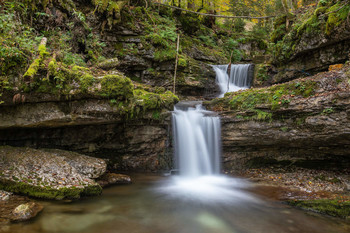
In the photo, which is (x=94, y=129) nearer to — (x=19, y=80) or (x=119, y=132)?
(x=119, y=132)

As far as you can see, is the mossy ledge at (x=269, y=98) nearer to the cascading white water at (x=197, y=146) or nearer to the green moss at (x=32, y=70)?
the cascading white water at (x=197, y=146)

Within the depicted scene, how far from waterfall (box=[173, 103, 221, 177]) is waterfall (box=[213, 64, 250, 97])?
613 cm

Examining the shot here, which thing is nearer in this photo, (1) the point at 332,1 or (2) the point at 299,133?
(2) the point at 299,133

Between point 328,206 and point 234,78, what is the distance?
35.9ft

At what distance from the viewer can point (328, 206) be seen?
187 inches

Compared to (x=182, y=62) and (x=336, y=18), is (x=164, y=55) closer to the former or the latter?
(x=182, y=62)

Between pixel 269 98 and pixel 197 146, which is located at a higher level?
pixel 269 98

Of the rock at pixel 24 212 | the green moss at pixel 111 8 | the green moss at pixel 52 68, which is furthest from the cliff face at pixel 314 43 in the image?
the rock at pixel 24 212

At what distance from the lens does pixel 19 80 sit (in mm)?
5156

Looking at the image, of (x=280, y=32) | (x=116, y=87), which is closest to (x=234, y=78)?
(x=280, y=32)

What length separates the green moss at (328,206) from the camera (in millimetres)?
4520

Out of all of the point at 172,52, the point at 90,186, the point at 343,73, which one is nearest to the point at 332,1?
the point at 343,73

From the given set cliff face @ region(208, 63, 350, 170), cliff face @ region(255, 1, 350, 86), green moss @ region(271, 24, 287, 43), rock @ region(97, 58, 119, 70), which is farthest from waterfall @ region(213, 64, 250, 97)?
rock @ region(97, 58, 119, 70)

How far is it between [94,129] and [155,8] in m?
13.4
